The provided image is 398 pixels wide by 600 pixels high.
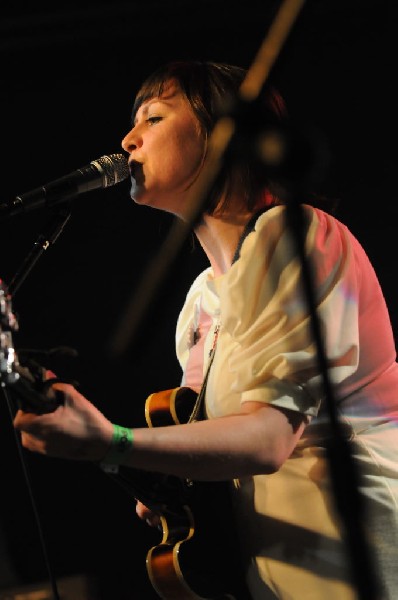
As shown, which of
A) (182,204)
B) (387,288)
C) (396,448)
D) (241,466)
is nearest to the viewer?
(241,466)

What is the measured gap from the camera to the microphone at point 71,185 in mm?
1602

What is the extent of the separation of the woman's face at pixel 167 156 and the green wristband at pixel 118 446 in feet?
2.33

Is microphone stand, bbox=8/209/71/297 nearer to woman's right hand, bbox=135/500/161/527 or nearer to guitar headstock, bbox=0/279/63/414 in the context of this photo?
guitar headstock, bbox=0/279/63/414

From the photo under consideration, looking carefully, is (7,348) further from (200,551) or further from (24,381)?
(200,551)

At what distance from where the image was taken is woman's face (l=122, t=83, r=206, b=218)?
193 cm

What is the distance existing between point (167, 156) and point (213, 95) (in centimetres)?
22

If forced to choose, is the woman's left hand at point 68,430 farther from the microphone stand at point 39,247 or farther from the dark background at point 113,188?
the dark background at point 113,188

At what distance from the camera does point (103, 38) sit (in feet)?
9.60

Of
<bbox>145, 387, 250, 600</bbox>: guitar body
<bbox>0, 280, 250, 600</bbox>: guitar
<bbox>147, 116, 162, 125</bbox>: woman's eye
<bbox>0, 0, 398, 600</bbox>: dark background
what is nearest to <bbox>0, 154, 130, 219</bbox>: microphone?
<bbox>147, 116, 162, 125</bbox>: woman's eye

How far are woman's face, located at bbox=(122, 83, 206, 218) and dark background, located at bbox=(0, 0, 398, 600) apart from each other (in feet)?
2.36

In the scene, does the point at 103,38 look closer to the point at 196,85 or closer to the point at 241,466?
the point at 196,85

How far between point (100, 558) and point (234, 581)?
988 millimetres

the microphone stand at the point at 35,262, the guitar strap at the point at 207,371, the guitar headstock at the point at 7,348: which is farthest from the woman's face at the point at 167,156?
the guitar headstock at the point at 7,348

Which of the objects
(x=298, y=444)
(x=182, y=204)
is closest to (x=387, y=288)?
(x=182, y=204)
